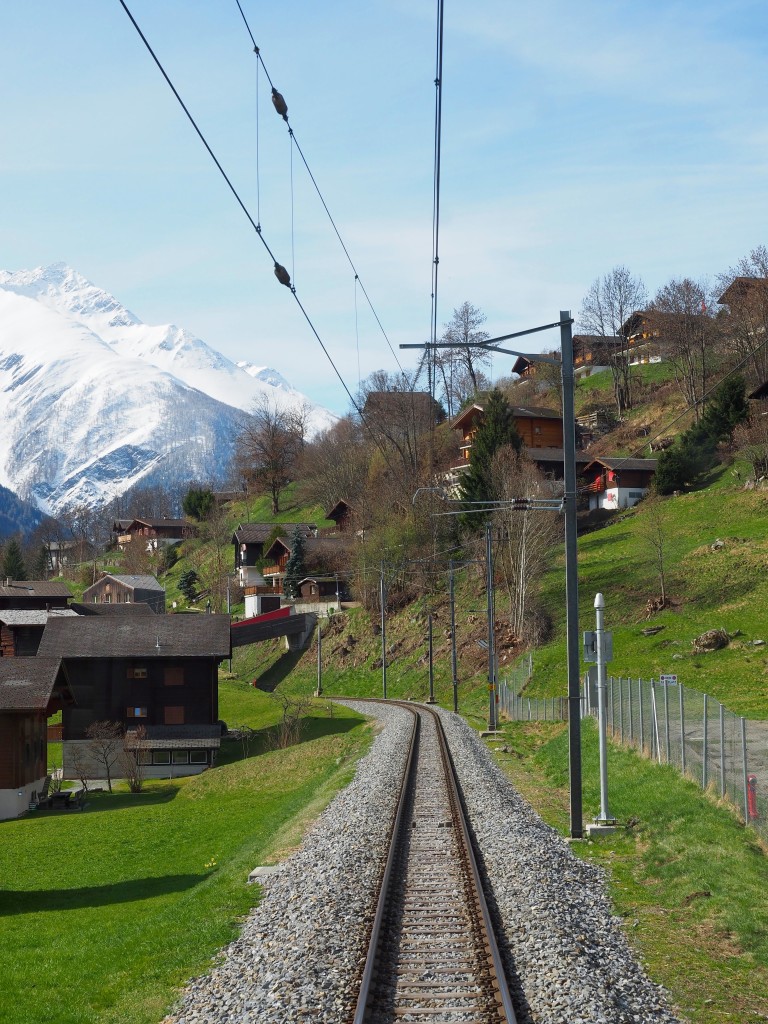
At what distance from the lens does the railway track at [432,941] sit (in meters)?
10.8

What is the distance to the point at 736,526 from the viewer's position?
231ft

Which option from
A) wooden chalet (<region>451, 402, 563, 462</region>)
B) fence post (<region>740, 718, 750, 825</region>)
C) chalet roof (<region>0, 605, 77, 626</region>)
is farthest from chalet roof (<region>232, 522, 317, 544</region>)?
fence post (<region>740, 718, 750, 825</region>)

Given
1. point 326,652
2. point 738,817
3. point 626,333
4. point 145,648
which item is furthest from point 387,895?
point 626,333

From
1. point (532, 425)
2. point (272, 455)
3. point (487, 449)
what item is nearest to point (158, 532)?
point (272, 455)

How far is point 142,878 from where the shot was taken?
25922mm

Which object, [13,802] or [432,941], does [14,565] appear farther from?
[432,941]

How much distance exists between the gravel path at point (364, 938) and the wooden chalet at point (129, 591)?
10441cm

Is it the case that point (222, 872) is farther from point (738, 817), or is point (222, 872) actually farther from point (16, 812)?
point (16, 812)

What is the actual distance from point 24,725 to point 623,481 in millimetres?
60656

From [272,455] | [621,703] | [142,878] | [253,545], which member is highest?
[272,455]

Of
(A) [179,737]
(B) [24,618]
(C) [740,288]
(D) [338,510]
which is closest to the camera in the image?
(A) [179,737]

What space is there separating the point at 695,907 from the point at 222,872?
11174 mm

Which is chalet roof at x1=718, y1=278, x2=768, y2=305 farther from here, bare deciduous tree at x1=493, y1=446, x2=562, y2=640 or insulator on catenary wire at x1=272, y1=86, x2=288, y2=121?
insulator on catenary wire at x1=272, y1=86, x2=288, y2=121

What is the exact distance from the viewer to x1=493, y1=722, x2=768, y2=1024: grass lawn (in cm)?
1179
